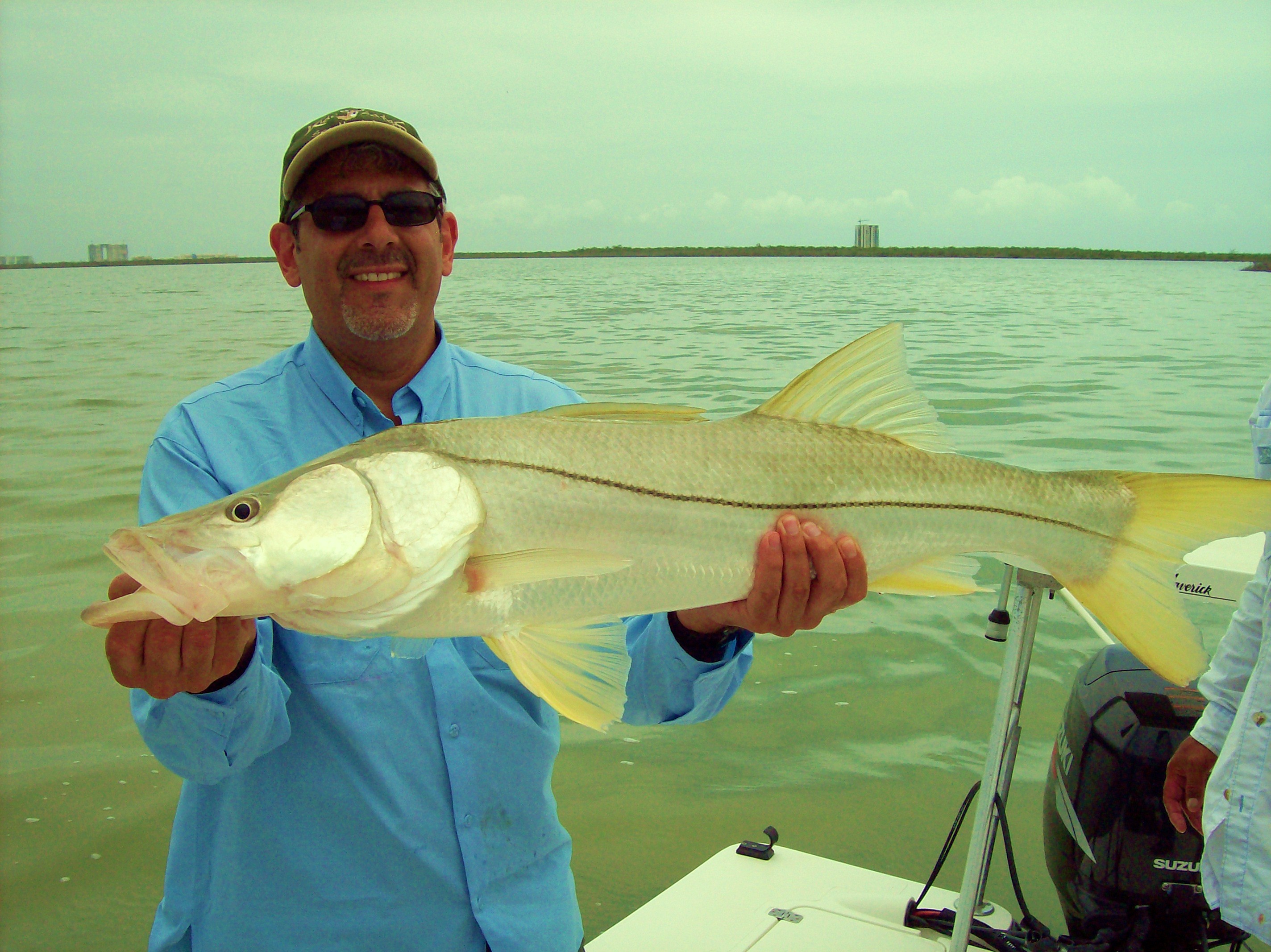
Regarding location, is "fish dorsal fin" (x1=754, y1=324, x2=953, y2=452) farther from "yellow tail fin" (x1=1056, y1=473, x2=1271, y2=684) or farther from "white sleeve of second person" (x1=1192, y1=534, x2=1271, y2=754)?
"white sleeve of second person" (x1=1192, y1=534, x2=1271, y2=754)

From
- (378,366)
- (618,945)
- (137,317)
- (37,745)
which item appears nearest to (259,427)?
(378,366)

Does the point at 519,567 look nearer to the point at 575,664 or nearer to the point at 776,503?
the point at 575,664

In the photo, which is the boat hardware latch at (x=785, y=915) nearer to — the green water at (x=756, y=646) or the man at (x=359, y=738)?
the green water at (x=756, y=646)

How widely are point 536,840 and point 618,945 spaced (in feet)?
3.98

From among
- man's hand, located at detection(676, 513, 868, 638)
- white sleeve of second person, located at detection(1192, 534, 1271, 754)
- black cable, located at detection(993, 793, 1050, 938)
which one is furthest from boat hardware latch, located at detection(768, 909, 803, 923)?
man's hand, located at detection(676, 513, 868, 638)

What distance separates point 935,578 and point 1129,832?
151 cm

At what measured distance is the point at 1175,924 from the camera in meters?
2.79

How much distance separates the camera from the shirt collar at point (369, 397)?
232cm

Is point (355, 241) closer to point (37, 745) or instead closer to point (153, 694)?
point (153, 694)

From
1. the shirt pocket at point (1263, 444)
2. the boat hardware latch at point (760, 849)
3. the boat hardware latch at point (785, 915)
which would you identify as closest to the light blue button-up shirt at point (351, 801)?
the boat hardware latch at point (785, 915)

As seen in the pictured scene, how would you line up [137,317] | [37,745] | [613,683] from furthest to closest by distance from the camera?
[137,317], [37,745], [613,683]

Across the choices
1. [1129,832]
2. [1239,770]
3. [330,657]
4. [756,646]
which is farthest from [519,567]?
[756,646]

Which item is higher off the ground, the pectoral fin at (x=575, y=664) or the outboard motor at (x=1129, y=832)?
the pectoral fin at (x=575, y=664)

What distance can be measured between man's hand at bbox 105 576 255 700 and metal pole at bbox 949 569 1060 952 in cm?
216
